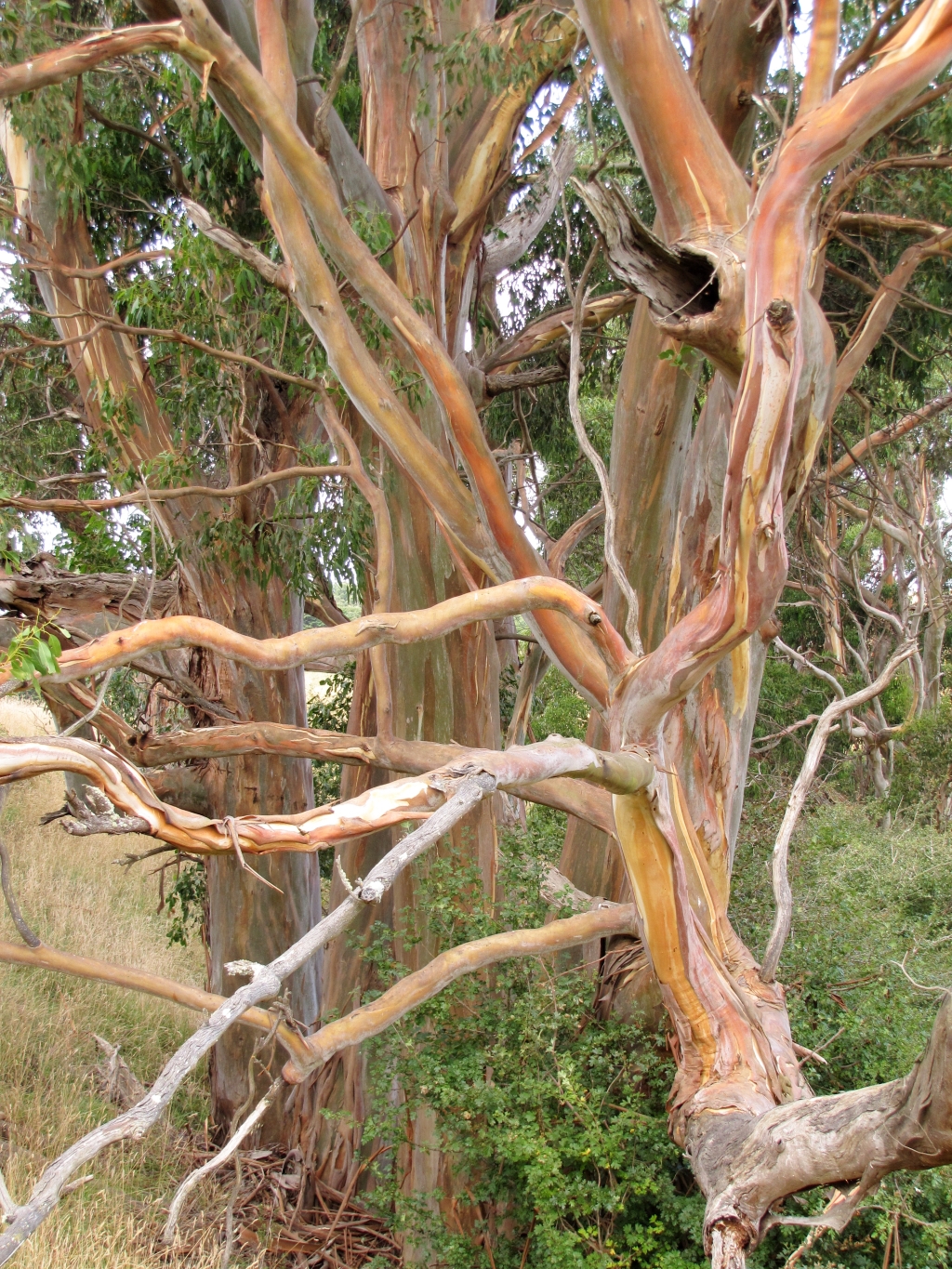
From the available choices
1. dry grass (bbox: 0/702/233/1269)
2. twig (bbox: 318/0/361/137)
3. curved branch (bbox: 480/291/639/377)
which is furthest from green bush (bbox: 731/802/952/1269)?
twig (bbox: 318/0/361/137)

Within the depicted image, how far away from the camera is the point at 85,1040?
7.56 m

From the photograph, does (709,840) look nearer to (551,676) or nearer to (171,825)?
(171,825)

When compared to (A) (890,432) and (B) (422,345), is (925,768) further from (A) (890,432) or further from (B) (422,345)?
(B) (422,345)

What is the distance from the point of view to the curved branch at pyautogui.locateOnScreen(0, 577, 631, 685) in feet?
8.55

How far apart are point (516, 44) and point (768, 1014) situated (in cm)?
446

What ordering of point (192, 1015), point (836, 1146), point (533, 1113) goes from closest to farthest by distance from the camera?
point (836, 1146) < point (533, 1113) < point (192, 1015)

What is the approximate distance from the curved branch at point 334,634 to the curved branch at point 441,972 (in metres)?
1.01

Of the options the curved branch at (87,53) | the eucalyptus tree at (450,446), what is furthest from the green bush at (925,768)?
the curved branch at (87,53)

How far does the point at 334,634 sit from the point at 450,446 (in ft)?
8.31

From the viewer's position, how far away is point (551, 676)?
10.6 m

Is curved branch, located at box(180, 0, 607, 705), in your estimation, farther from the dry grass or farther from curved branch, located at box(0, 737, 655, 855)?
the dry grass

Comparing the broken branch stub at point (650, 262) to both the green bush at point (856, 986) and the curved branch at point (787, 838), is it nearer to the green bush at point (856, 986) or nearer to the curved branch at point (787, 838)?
the curved branch at point (787, 838)

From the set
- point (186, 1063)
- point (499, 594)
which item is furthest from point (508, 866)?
point (186, 1063)

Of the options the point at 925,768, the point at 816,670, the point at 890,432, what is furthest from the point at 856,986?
the point at 925,768
